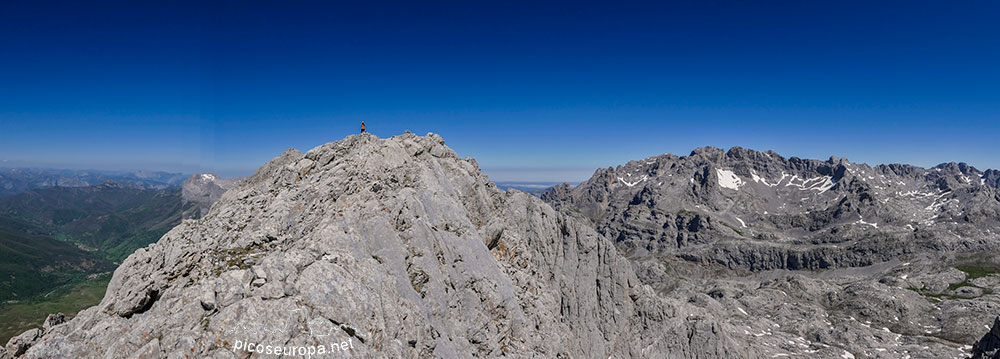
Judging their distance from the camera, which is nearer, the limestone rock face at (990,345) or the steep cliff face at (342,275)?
the steep cliff face at (342,275)

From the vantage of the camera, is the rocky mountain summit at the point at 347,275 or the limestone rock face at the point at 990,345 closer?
the rocky mountain summit at the point at 347,275

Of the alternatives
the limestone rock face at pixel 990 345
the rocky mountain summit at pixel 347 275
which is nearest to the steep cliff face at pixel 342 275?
the rocky mountain summit at pixel 347 275

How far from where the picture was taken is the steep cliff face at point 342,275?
1969 cm

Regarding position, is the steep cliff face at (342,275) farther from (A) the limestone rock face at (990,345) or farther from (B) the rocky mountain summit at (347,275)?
(A) the limestone rock face at (990,345)

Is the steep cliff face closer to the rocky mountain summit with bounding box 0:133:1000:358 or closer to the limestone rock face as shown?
the rocky mountain summit with bounding box 0:133:1000:358

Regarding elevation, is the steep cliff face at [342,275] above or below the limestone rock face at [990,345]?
above

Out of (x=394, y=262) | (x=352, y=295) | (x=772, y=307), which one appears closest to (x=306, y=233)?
(x=394, y=262)

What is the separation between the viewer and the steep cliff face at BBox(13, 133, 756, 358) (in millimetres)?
19688

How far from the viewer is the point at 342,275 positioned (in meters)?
23.2

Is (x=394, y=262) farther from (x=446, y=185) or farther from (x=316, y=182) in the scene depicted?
(x=446, y=185)

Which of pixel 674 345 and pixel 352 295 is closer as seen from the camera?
pixel 352 295

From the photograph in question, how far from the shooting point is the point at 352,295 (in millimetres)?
22766

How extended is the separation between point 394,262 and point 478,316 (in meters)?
8.60

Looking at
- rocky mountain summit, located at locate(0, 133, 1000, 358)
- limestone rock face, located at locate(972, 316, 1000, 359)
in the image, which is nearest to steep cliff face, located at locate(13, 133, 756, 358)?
rocky mountain summit, located at locate(0, 133, 1000, 358)
